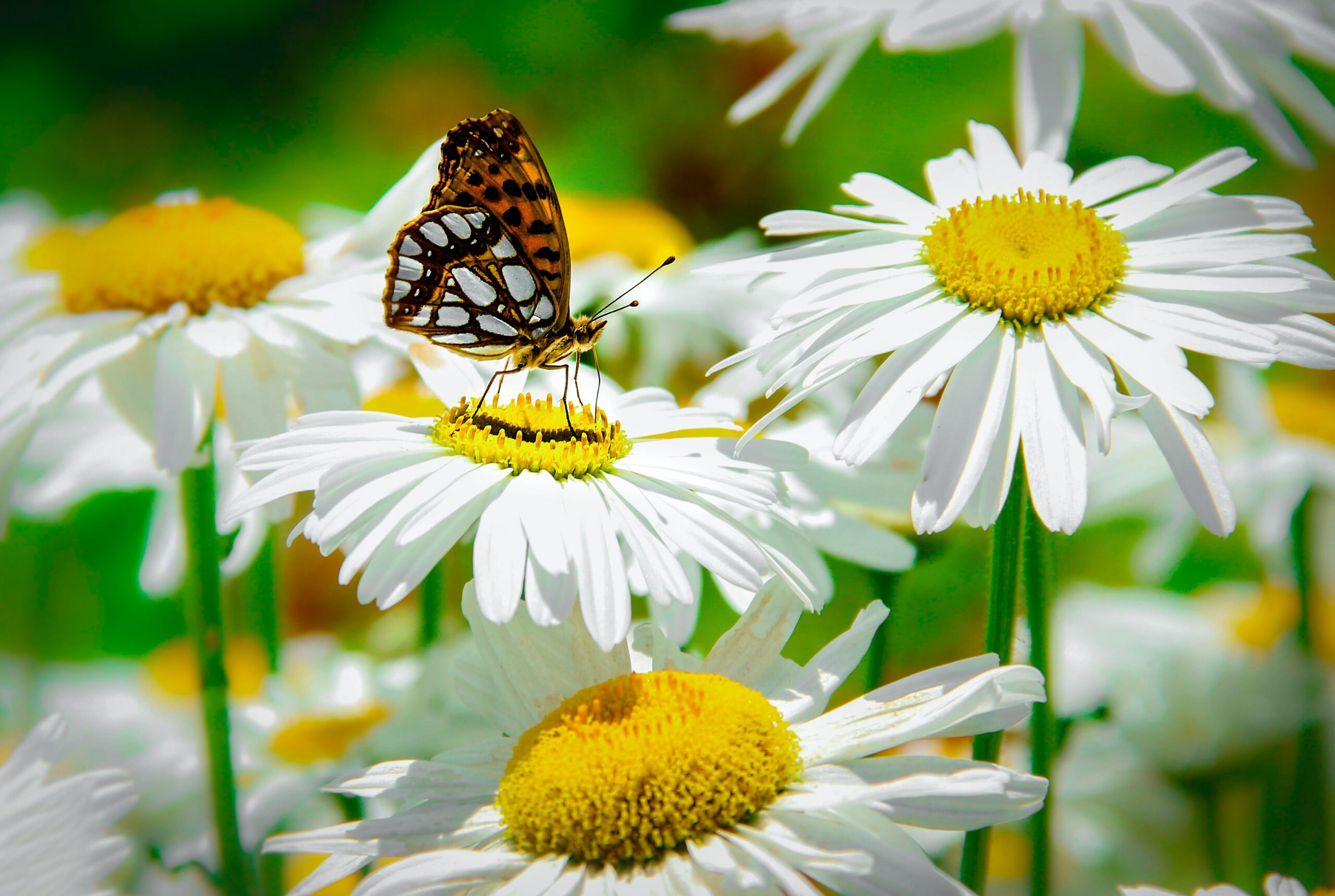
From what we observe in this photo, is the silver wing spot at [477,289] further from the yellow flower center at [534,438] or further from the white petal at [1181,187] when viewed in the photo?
the white petal at [1181,187]

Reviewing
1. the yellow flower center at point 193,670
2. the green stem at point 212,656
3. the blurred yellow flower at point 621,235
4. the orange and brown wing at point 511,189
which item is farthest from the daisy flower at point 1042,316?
the yellow flower center at point 193,670

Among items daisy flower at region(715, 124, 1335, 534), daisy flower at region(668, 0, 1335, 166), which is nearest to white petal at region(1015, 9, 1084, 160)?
daisy flower at region(668, 0, 1335, 166)

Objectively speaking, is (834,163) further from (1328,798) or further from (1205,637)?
(1328,798)

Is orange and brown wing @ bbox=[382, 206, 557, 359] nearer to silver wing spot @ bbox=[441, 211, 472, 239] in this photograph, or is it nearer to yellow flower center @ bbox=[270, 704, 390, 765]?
silver wing spot @ bbox=[441, 211, 472, 239]

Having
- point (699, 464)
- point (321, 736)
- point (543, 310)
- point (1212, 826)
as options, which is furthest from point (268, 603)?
point (1212, 826)

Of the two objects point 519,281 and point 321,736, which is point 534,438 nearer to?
point 519,281

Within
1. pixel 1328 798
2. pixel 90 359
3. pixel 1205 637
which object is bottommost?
pixel 1328 798

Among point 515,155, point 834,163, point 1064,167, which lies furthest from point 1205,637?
point 834,163
